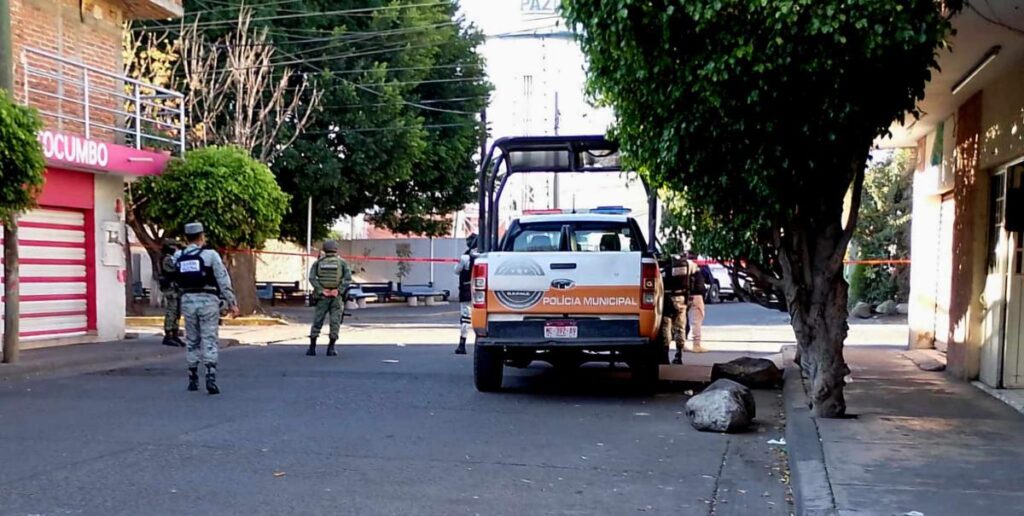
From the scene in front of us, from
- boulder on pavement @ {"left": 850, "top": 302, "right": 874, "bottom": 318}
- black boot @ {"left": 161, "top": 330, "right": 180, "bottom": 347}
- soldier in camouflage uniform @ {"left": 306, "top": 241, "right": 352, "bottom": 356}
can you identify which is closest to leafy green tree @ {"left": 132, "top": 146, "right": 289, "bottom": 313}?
A: black boot @ {"left": 161, "top": 330, "right": 180, "bottom": 347}

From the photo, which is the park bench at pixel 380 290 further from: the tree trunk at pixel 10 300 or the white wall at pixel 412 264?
the tree trunk at pixel 10 300

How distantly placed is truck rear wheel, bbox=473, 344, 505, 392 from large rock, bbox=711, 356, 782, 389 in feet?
8.39

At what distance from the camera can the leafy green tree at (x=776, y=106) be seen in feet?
20.2

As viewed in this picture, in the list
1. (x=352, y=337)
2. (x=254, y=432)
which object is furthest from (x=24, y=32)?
(x=254, y=432)

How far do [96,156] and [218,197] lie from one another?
2.08 meters

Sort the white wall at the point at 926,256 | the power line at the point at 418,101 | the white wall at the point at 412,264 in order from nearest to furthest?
the white wall at the point at 926,256 → the power line at the point at 418,101 → the white wall at the point at 412,264

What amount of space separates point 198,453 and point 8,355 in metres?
6.63

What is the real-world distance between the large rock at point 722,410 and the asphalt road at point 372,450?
14 cm

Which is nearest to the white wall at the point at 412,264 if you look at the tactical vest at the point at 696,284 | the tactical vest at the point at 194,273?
the tactical vest at the point at 696,284

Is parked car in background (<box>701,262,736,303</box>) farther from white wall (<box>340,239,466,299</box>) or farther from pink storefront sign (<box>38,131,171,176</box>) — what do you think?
pink storefront sign (<box>38,131,171,176</box>)

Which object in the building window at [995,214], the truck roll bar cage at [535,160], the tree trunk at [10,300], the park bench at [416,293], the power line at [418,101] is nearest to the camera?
the building window at [995,214]

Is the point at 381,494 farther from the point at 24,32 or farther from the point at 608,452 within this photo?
the point at 24,32

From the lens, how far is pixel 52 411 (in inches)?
353

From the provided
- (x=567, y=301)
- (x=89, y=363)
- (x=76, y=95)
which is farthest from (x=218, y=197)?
(x=567, y=301)
